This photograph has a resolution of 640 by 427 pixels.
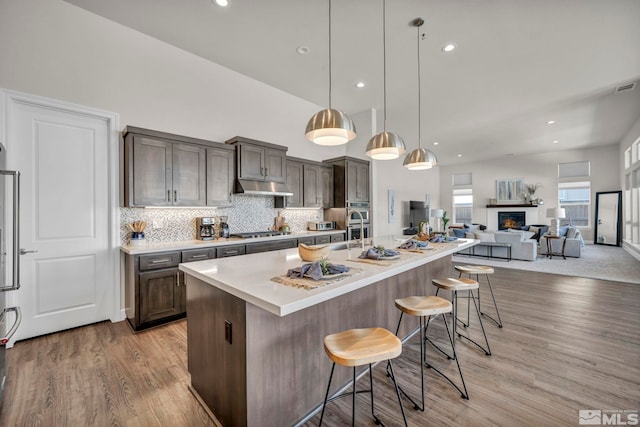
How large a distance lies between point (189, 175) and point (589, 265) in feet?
28.1

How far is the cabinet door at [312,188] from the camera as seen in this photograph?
500 cm

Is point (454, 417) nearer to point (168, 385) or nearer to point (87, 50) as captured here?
point (168, 385)

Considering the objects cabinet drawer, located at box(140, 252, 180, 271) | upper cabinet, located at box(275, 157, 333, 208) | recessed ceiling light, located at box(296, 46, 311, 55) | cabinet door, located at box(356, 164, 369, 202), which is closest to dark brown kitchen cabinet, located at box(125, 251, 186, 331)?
cabinet drawer, located at box(140, 252, 180, 271)

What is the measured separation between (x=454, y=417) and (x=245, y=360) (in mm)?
1367

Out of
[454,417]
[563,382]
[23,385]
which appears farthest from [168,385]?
[563,382]

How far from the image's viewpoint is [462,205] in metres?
12.6

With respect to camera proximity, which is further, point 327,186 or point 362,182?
point 362,182

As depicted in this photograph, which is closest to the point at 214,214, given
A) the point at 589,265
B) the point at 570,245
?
the point at 589,265

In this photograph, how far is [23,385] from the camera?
1986mm

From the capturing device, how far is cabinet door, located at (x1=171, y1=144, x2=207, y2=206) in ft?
11.1

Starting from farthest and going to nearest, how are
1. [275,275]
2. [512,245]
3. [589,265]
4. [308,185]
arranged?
[512,245] → [589,265] → [308,185] → [275,275]

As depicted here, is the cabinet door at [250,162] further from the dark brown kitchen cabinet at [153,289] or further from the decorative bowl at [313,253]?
the decorative bowl at [313,253]

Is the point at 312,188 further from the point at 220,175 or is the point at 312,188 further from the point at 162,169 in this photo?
the point at 162,169

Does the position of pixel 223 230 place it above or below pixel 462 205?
below
